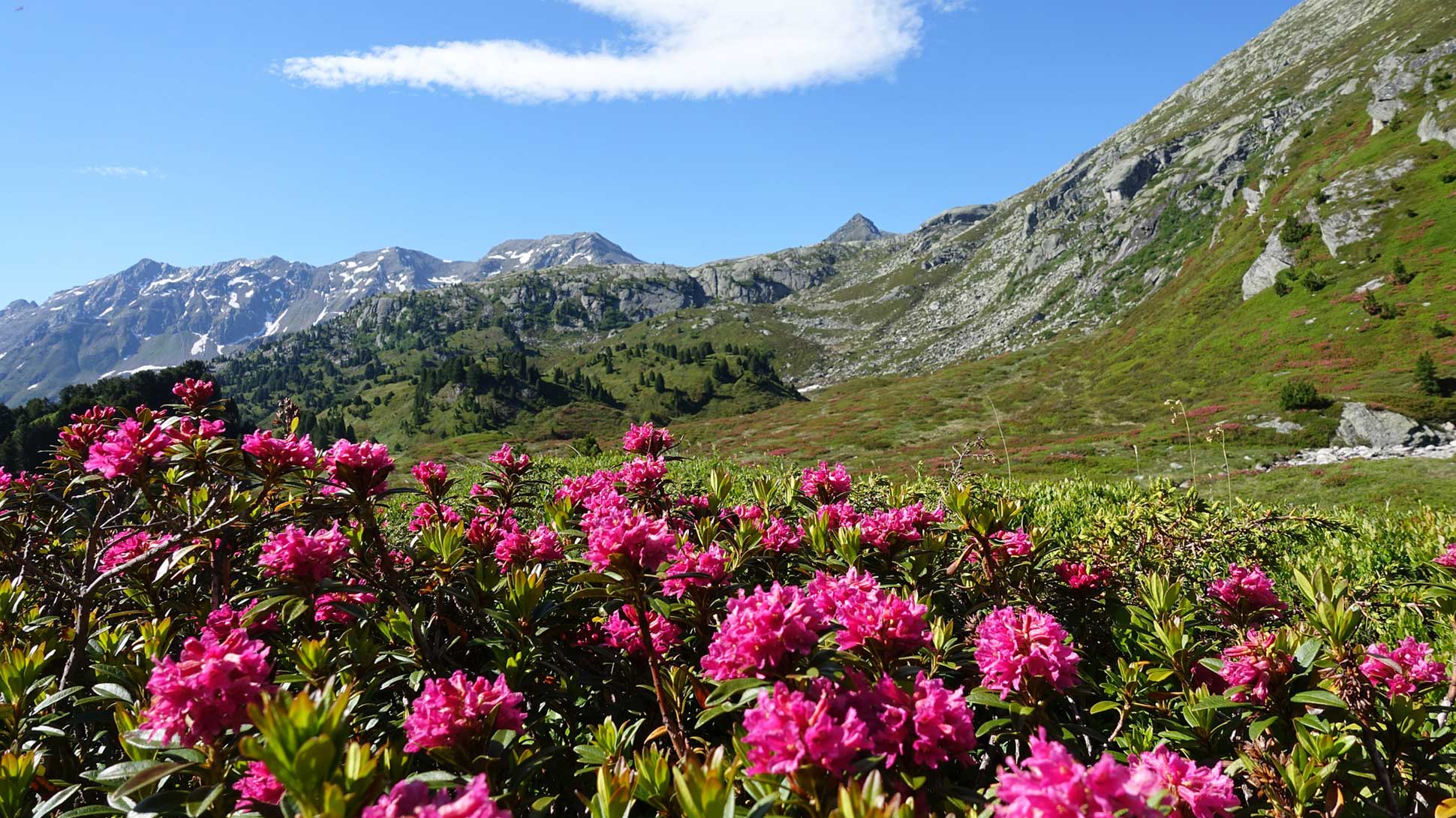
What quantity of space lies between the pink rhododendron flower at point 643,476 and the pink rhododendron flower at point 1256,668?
299 cm

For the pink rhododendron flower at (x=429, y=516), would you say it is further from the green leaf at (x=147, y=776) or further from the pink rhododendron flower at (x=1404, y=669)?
the pink rhododendron flower at (x=1404, y=669)

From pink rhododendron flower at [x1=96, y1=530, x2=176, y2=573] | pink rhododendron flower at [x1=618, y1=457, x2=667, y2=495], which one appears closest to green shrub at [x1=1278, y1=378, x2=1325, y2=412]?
pink rhododendron flower at [x1=618, y1=457, x2=667, y2=495]

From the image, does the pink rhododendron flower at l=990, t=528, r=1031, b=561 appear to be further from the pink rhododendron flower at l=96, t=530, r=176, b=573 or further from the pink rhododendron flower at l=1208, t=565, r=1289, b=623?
the pink rhododendron flower at l=96, t=530, r=176, b=573

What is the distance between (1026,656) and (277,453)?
10.4 feet

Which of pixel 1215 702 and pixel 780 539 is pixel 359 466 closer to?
pixel 780 539

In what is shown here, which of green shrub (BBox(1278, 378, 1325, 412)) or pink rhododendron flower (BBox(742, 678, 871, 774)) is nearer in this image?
pink rhododendron flower (BBox(742, 678, 871, 774))

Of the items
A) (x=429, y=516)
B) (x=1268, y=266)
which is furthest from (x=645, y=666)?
(x=1268, y=266)

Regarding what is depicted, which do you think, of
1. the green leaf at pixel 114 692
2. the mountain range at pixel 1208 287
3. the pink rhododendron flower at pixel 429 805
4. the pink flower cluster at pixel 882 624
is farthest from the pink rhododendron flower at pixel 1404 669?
the mountain range at pixel 1208 287

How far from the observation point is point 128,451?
2754 millimetres

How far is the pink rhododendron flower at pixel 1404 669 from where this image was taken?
93.6 inches

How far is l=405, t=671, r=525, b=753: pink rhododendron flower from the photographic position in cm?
179

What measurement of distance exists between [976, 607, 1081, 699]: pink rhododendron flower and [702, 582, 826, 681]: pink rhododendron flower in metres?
0.61

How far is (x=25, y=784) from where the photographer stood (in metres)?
1.86

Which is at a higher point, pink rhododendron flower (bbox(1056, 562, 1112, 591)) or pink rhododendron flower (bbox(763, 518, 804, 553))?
pink rhododendron flower (bbox(763, 518, 804, 553))
